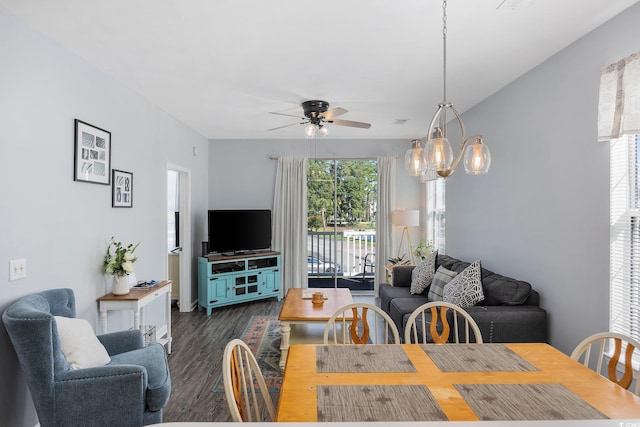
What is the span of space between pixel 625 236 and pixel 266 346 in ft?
10.4

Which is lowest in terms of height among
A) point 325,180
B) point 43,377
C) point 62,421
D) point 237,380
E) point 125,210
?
point 62,421

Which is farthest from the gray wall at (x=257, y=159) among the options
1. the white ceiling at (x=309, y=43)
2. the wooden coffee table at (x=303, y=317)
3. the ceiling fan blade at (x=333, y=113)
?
the ceiling fan blade at (x=333, y=113)

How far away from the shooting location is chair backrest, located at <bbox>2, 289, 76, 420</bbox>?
1.91 metres

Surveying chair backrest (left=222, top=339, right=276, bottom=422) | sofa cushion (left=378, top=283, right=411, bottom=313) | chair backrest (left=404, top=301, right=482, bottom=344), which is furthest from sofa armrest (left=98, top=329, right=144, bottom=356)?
sofa cushion (left=378, top=283, right=411, bottom=313)

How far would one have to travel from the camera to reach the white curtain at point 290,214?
243 inches

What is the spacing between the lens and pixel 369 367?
5.42 ft

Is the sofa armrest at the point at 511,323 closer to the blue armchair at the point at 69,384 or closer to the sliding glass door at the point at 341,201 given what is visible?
the blue armchair at the point at 69,384

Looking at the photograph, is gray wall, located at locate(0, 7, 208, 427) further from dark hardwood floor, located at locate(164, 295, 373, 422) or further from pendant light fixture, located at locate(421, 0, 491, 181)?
pendant light fixture, located at locate(421, 0, 491, 181)

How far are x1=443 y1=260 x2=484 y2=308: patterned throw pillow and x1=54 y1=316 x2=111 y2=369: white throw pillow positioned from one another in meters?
2.70

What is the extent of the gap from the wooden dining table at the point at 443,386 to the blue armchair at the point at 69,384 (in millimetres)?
962

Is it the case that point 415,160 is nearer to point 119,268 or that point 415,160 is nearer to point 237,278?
point 119,268

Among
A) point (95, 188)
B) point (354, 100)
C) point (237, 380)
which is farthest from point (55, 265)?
point (354, 100)

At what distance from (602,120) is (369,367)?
2.02 m

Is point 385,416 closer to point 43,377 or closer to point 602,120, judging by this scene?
point 43,377
